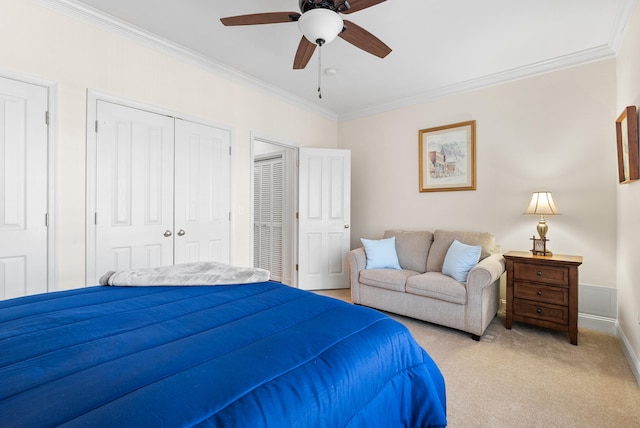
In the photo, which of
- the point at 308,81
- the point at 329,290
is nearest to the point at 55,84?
the point at 308,81

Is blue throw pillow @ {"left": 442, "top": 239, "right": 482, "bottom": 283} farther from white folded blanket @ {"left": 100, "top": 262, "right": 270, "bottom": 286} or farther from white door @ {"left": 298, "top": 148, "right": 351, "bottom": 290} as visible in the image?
white folded blanket @ {"left": 100, "top": 262, "right": 270, "bottom": 286}

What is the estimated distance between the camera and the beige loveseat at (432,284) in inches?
108

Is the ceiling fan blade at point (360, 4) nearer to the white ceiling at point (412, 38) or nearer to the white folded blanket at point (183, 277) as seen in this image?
the white ceiling at point (412, 38)

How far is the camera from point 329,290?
4.38m

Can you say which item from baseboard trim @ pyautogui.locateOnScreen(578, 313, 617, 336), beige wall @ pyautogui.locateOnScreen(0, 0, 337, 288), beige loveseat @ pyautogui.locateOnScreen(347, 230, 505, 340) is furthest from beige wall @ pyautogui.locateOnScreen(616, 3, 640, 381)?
beige wall @ pyautogui.locateOnScreen(0, 0, 337, 288)

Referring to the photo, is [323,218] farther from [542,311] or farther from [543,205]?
[542,311]

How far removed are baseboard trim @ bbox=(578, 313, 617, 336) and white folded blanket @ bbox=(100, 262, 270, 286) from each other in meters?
3.21

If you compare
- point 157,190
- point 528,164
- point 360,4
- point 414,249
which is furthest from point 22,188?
point 528,164

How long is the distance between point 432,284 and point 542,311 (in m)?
0.98

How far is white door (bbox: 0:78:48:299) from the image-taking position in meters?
2.10

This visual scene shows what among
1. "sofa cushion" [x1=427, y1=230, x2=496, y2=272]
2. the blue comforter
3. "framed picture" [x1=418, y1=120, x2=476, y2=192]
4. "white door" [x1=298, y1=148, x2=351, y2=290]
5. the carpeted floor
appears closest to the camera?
the blue comforter

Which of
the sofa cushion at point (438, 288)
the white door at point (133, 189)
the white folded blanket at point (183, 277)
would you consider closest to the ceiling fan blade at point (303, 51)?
the white door at point (133, 189)

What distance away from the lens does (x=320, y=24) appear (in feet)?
6.09

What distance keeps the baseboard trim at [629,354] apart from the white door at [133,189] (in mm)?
3795
